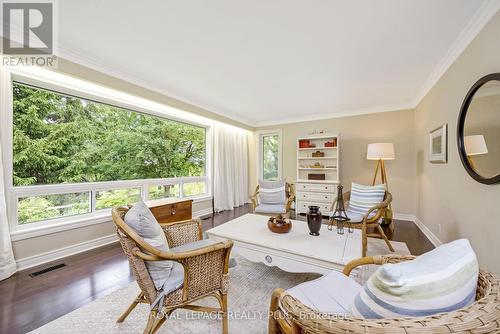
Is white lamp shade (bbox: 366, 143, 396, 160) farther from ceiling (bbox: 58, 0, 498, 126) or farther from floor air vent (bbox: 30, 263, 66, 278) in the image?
floor air vent (bbox: 30, 263, 66, 278)

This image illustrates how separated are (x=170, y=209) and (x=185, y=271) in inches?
86.0

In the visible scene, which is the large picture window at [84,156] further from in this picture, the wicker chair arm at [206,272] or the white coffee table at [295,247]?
the wicker chair arm at [206,272]

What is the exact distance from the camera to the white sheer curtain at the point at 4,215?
2049mm

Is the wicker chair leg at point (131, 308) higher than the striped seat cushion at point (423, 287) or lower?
lower

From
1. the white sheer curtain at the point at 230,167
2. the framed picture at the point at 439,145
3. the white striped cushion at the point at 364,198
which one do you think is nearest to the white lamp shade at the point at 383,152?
the framed picture at the point at 439,145

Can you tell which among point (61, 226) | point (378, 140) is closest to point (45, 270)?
point (61, 226)

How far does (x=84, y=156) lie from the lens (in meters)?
3.07

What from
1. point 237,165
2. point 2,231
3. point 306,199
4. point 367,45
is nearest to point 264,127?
point 237,165

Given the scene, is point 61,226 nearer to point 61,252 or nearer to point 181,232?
point 61,252

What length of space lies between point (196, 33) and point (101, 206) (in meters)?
2.77

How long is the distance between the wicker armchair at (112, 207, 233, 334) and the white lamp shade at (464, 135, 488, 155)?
2348 millimetres

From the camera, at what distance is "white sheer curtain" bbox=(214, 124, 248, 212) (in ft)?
16.3

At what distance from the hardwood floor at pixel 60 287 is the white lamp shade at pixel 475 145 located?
4.81 feet

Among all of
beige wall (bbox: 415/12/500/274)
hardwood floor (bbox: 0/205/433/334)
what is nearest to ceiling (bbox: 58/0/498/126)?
beige wall (bbox: 415/12/500/274)
